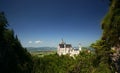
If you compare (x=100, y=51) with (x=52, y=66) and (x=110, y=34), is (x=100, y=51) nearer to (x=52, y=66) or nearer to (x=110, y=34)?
(x=110, y=34)

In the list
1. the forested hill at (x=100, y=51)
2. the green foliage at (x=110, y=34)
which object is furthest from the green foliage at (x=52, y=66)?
the green foliage at (x=110, y=34)

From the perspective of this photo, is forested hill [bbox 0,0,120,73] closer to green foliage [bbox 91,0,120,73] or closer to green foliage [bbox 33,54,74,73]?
green foliage [bbox 91,0,120,73]

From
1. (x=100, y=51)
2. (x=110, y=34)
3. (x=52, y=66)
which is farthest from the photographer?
(x=52, y=66)

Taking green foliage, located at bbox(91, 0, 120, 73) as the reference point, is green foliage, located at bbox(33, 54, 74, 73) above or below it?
below

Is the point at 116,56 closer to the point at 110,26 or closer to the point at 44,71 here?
the point at 110,26

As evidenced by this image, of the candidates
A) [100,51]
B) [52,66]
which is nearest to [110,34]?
[100,51]

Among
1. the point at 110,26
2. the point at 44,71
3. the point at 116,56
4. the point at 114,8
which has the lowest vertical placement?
the point at 44,71

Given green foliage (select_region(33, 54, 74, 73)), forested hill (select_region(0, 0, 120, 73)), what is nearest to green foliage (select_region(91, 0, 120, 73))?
forested hill (select_region(0, 0, 120, 73))

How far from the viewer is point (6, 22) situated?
1228 inches

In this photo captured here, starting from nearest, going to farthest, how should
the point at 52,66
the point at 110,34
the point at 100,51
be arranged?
the point at 110,34 → the point at 100,51 → the point at 52,66

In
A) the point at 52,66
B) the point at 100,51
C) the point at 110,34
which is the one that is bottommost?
the point at 52,66

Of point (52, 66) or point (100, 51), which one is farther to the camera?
point (52, 66)

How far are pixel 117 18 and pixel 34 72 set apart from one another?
4515 cm

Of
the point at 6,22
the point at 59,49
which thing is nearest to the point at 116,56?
the point at 6,22
